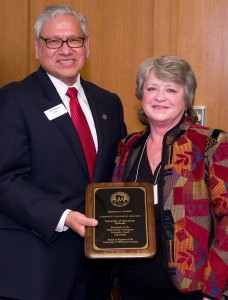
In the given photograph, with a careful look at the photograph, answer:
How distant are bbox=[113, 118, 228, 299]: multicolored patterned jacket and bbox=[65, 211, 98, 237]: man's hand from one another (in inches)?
11.1

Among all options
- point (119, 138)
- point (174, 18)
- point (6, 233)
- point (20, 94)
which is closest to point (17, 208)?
point (6, 233)

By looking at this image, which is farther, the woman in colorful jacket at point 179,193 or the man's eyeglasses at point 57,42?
the man's eyeglasses at point 57,42

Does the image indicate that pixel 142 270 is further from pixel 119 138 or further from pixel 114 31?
pixel 114 31

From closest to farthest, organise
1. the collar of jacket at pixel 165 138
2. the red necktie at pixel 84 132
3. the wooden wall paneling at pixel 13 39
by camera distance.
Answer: the collar of jacket at pixel 165 138 → the red necktie at pixel 84 132 → the wooden wall paneling at pixel 13 39

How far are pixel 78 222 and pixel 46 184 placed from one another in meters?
0.24

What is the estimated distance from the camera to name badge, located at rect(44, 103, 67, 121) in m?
1.99

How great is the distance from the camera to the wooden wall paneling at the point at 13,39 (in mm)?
2838

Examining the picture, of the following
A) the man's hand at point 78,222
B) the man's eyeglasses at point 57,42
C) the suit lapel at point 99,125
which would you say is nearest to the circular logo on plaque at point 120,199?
the man's hand at point 78,222

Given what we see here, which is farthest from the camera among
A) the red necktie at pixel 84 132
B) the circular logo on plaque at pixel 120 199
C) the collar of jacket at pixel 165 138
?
the red necktie at pixel 84 132

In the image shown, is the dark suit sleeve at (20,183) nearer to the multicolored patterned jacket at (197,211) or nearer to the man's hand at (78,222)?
the man's hand at (78,222)

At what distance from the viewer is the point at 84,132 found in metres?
2.07

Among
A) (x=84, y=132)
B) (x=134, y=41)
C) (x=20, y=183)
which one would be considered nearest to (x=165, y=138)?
(x=84, y=132)

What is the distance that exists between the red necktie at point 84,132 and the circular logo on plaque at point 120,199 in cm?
23

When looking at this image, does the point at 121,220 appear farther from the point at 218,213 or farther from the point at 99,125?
the point at 99,125
